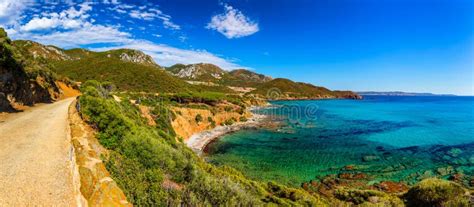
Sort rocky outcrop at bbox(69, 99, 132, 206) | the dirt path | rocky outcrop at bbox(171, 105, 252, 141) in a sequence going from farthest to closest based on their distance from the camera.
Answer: rocky outcrop at bbox(171, 105, 252, 141) < the dirt path < rocky outcrop at bbox(69, 99, 132, 206)

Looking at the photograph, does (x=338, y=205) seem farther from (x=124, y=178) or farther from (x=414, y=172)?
(x=414, y=172)

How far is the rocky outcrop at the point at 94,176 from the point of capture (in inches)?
289

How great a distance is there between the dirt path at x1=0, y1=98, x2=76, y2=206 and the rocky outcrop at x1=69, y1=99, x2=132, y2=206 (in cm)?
48

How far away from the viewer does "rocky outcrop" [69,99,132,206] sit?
7337 mm

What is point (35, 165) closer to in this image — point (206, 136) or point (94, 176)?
point (94, 176)

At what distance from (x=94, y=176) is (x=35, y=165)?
10.7 feet

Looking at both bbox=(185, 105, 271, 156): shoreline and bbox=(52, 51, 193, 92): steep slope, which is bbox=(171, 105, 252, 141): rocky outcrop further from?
bbox=(52, 51, 193, 92): steep slope

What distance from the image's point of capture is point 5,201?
7.18 metres

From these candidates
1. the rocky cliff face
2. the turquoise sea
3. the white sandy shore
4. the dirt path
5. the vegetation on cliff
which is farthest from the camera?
the white sandy shore

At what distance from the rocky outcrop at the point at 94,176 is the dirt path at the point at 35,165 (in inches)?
19.0

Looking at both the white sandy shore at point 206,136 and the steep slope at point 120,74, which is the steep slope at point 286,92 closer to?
the steep slope at point 120,74

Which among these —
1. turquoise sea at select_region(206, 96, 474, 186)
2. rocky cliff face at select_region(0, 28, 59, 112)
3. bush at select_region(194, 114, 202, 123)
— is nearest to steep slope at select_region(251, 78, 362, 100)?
bush at select_region(194, 114, 202, 123)

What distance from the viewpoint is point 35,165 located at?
9570mm

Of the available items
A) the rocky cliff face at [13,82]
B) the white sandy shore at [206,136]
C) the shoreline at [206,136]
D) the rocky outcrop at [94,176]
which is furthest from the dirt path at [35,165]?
the white sandy shore at [206,136]
